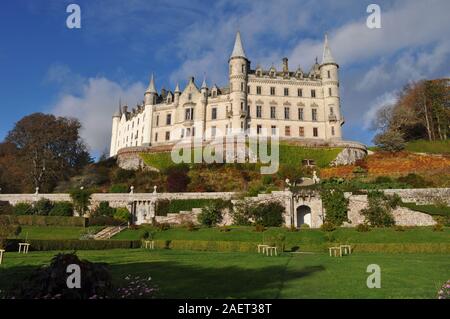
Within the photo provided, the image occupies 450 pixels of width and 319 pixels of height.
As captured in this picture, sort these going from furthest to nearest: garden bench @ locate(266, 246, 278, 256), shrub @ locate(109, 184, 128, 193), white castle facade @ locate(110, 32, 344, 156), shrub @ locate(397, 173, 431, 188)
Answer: white castle facade @ locate(110, 32, 344, 156)
shrub @ locate(109, 184, 128, 193)
shrub @ locate(397, 173, 431, 188)
garden bench @ locate(266, 246, 278, 256)

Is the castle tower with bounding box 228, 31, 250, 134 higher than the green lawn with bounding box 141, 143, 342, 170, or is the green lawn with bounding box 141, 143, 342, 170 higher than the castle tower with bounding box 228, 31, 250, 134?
the castle tower with bounding box 228, 31, 250, 134

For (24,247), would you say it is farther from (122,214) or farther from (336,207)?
(336,207)

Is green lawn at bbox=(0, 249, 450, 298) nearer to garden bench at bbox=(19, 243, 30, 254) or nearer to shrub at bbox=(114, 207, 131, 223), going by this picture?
garden bench at bbox=(19, 243, 30, 254)

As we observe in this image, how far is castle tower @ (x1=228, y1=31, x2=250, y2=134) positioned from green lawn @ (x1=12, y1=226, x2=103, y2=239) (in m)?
35.9

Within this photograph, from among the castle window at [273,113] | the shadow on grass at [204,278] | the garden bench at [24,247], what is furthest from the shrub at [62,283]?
the castle window at [273,113]

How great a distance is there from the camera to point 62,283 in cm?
955

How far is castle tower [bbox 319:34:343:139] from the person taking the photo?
7125 centimetres

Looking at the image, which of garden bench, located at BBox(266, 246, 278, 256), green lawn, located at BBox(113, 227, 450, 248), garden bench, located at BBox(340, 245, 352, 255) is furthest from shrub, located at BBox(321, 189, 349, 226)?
garden bench, located at BBox(266, 246, 278, 256)

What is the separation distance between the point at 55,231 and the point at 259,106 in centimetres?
4505

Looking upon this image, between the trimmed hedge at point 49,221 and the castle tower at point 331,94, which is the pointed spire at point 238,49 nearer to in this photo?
the castle tower at point 331,94

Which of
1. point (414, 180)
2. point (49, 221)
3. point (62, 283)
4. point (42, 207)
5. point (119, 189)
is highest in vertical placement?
point (414, 180)

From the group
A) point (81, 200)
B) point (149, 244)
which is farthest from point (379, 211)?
point (81, 200)

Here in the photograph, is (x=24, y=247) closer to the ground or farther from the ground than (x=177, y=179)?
closer to the ground
